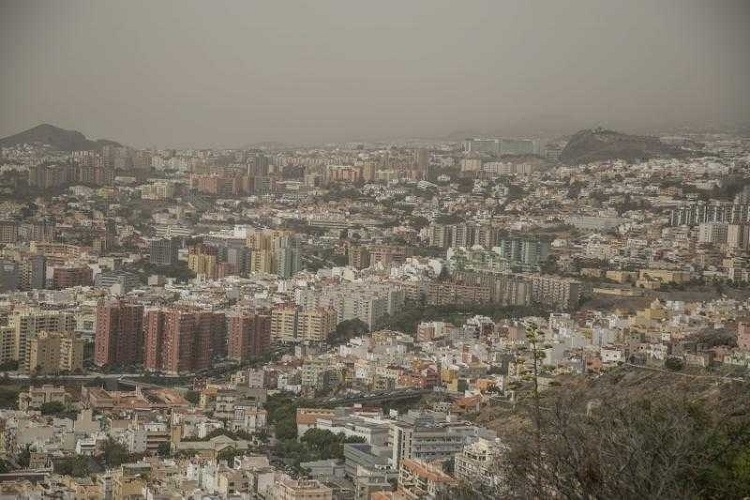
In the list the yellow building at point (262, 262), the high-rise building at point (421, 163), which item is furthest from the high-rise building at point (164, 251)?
the high-rise building at point (421, 163)

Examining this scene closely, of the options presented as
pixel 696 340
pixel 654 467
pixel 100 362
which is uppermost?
pixel 654 467

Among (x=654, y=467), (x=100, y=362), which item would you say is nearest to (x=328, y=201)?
(x=100, y=362)

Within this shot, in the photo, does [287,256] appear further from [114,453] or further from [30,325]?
[114,453]

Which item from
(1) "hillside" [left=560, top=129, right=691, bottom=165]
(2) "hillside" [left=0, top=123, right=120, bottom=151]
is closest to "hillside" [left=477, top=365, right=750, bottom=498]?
(1) "hillside" [left=560, top=129, right=691, bottom=165]

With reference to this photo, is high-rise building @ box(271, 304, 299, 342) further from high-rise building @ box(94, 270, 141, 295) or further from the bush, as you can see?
the bush

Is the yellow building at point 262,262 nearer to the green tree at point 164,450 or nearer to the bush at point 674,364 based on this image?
the bush at point 674,364

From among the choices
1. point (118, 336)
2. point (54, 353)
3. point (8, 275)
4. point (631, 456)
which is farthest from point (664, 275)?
point (631, 456)

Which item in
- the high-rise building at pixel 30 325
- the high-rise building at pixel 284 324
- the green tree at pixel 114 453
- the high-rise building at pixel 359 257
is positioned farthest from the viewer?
the high-rise building at pixel 359 257

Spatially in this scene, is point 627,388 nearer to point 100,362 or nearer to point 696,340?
point 696,340
